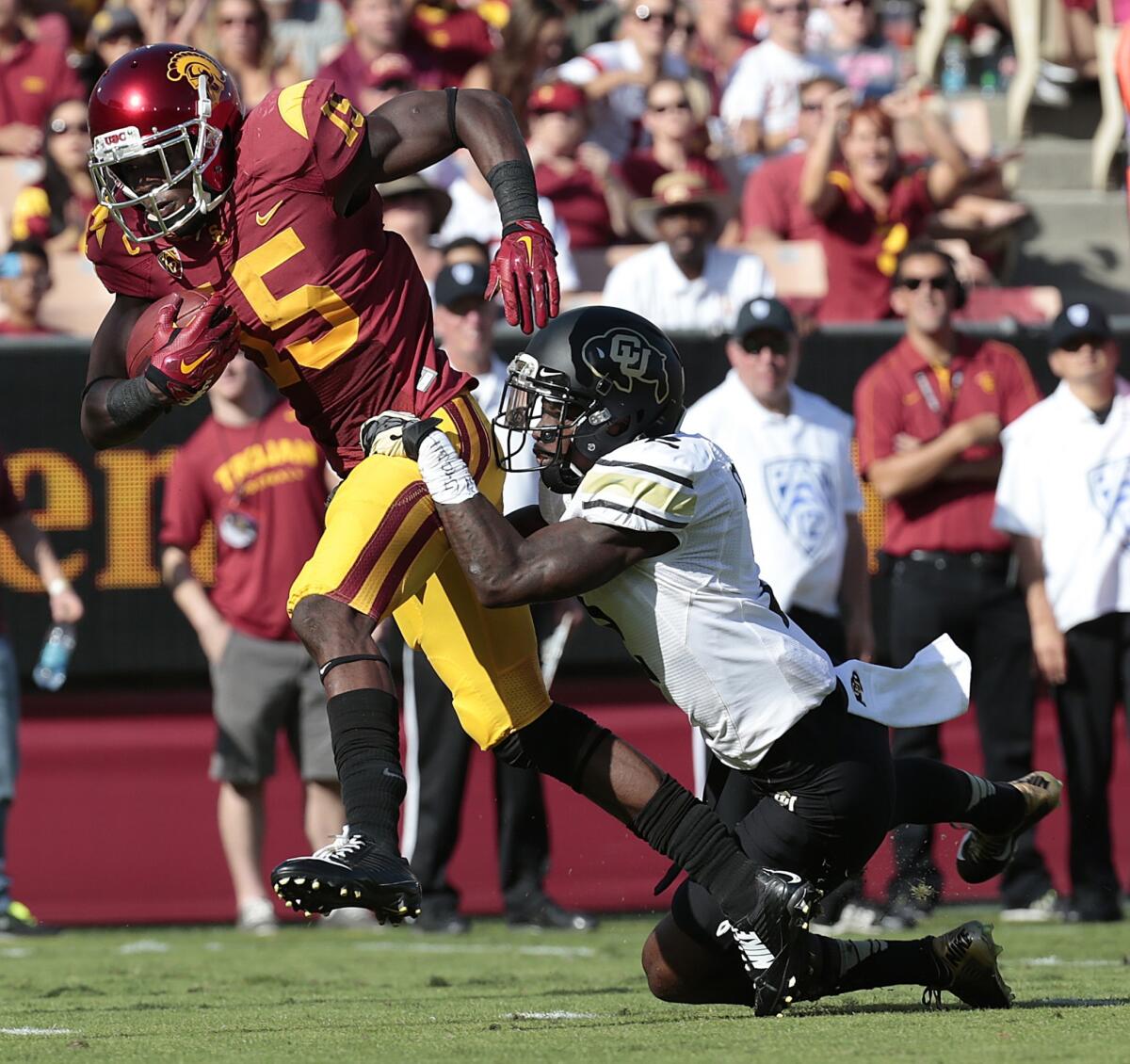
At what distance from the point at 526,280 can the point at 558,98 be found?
5591mm

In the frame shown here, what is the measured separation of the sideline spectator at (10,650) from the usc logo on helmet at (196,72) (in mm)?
3056

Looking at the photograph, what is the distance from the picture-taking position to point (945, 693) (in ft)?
14.4

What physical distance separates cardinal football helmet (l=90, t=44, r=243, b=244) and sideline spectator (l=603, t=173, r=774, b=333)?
3.92 meters

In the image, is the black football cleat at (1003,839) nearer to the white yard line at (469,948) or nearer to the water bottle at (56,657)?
the white yard line at (469,948)

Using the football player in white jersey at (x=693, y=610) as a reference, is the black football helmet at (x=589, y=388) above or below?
above

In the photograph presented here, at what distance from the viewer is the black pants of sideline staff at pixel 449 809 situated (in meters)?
6.96

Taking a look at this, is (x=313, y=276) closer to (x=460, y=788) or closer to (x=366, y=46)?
(x=460, y=788)

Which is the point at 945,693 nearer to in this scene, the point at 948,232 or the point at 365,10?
the point at 948,232

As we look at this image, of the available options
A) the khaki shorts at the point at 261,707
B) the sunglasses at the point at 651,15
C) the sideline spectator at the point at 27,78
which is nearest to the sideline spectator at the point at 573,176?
the sunglasses at the point at 651,15

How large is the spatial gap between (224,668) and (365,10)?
3912 mm

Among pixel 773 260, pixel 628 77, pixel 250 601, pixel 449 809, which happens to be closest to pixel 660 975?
pixel 449 809

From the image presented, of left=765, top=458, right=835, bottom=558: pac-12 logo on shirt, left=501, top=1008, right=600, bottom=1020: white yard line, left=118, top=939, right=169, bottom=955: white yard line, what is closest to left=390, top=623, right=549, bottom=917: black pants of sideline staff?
left=118, top=939, right=169, bottom=955: white yard line

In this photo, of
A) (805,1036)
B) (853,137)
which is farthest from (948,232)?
(805,1036)

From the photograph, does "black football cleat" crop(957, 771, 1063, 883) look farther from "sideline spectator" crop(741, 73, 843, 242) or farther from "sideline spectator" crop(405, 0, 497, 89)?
"sideline spectator" crop(405, 0, 497, 89)
